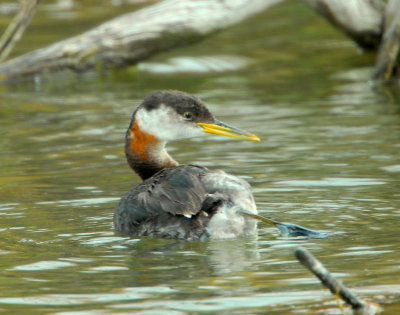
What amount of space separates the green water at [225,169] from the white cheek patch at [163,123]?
718 mm

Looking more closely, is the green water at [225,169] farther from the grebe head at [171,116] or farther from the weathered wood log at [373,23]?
the grebe head at [171,116]

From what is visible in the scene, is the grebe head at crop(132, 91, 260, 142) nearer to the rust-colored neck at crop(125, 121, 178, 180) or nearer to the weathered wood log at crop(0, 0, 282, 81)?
the rust-colored neck at crop(125, 121, 178, 180)

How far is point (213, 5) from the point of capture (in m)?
11.6

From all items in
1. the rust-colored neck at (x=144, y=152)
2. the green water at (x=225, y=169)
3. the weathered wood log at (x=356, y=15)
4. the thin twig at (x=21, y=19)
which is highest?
the thin twig at (x=21, y=19)

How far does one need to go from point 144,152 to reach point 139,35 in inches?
218

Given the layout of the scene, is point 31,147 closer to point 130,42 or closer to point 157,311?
point 130,42

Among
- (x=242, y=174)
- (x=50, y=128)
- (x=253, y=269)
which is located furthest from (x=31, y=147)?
(x=253, y=269)

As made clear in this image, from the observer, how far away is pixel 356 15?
12.5 meters

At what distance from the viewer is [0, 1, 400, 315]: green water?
15.8 feet

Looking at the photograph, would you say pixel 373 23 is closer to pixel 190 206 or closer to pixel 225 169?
pixel 225 169

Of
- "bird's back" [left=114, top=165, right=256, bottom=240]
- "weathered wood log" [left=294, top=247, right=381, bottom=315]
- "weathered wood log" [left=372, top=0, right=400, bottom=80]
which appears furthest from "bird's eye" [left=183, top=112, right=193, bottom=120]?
"weathered wood log" [left=372, top=0, right=400, bottom=80]

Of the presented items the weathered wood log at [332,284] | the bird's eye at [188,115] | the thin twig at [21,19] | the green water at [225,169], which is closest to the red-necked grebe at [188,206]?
the green water at [225,169]

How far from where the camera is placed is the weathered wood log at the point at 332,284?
12.9ft

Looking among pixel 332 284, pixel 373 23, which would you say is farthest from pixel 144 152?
pixel 373 23
